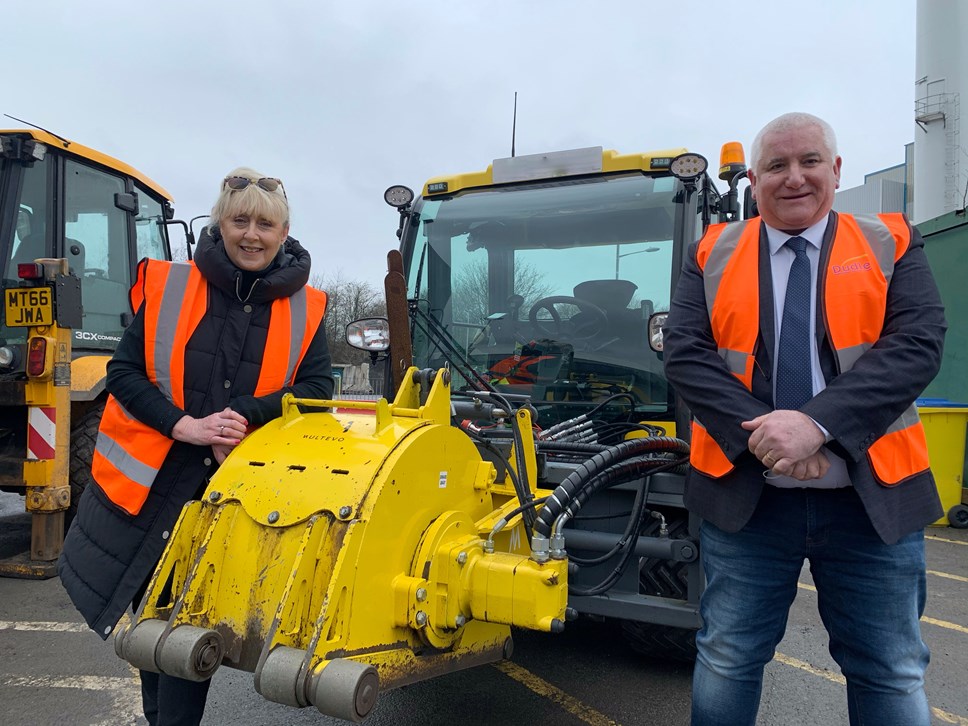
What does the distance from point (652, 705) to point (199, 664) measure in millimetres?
1929

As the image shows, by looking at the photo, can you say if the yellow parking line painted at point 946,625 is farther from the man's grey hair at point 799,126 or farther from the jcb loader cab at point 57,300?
the jcb loader cab at point 57,300

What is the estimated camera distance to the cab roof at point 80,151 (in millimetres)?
5215

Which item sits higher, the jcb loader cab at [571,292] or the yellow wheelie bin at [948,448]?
the jcb loader cab at [571,292]

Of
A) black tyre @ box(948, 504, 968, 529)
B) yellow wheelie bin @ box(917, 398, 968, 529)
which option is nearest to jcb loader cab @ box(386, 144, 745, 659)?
yellow wheelie bin @ box(917, 398, 968, 529)

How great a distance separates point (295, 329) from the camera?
2230 millimetres

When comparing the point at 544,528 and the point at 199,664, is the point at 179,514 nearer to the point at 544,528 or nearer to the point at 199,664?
the point at 199,664

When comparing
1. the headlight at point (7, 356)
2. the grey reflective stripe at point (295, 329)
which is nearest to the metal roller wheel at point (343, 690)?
the grey reflective stripe at point (295, 329)

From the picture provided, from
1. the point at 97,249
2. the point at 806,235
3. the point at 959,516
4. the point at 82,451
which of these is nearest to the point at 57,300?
the point at 82,451

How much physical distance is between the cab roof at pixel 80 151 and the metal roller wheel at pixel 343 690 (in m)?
5.04

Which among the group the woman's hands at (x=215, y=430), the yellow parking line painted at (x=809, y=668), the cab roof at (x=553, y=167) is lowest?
the yellow parking line painted at (x=809, y=668)

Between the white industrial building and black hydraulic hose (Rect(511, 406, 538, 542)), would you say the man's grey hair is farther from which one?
the white industrial building

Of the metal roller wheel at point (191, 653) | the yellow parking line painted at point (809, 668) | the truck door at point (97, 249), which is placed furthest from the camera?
the truck door at point (97, 249)

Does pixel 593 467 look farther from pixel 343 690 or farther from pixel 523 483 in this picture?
pixel 343 690

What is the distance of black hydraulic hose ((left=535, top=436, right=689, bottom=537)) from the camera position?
2.20 m
